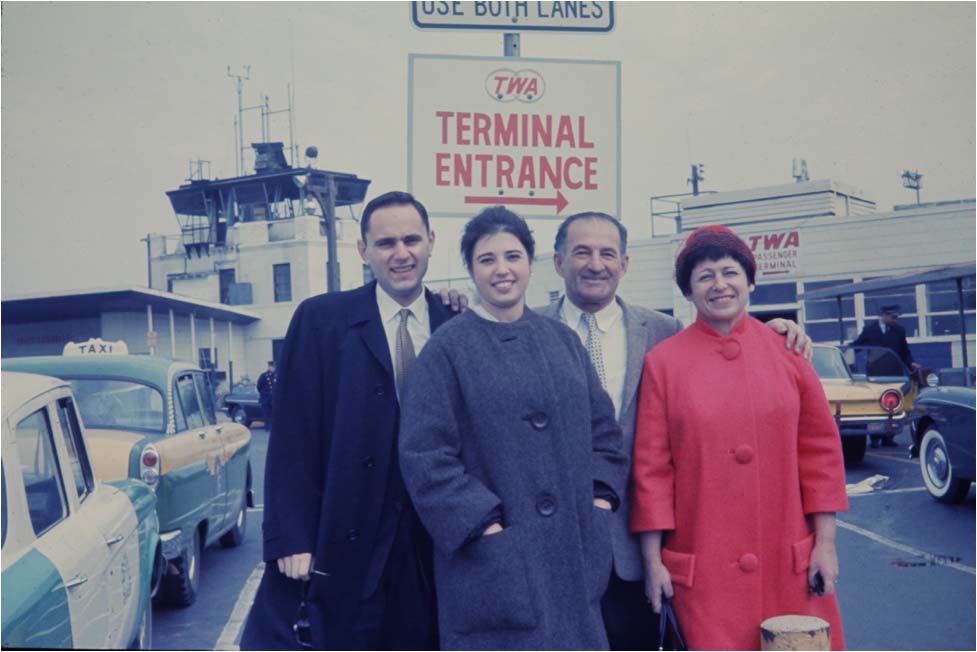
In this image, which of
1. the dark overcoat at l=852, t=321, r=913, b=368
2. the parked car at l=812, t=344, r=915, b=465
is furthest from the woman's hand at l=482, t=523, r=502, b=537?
the dark overcoat at l=852, t=321, r=913, b=368

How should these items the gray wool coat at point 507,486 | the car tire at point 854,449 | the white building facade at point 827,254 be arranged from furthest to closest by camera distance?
the car tire at point 854,449, the white building facade at point 827,254, the gray wool coat at point 507,486

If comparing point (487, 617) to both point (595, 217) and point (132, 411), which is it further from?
point (132, 411)

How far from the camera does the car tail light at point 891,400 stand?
10.3 meters

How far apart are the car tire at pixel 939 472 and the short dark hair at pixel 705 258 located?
5829 mm

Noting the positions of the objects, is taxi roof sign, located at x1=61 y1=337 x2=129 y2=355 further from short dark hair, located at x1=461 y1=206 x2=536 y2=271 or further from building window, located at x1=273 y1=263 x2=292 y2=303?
short dark hair, located at x1=461 y1=206 x2=536 y2=271

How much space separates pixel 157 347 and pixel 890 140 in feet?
16.0

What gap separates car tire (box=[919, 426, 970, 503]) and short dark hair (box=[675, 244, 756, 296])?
5.83m

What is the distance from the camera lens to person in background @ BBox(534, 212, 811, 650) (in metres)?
2.81

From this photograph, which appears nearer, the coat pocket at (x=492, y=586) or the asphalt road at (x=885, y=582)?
the coat pocket at (x=492, y=586)

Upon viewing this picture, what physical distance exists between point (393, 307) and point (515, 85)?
1.42 m

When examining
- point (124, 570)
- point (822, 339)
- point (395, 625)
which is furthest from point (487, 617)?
point (822, 339)

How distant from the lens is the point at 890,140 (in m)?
4.95

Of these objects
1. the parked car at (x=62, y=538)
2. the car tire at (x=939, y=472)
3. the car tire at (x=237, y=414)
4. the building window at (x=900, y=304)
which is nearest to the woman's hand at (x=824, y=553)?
the parked car at (x=62, y=538)

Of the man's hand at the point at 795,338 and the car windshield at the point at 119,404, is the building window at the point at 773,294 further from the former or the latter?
the man's hand at the point at 795,338
